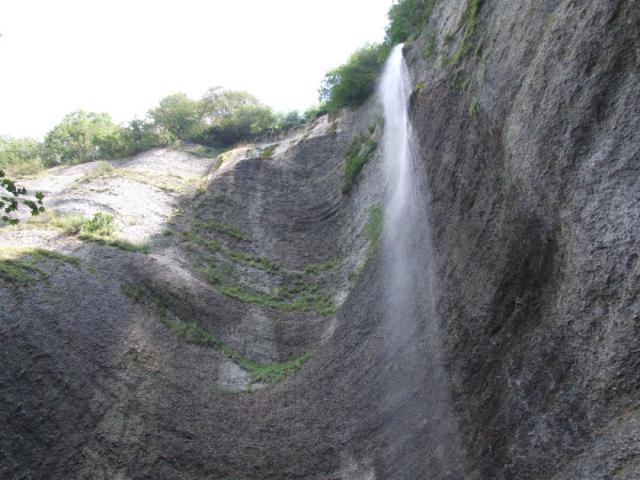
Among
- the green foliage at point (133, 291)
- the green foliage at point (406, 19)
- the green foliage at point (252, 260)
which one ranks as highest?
the green foliage at point (406, 19)

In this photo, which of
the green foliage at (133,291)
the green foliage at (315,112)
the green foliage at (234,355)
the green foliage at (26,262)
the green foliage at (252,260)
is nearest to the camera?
the green foliage at (26,262)

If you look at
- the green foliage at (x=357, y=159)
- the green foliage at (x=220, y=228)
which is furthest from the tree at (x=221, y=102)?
the green foliage at (x=220, y=228)

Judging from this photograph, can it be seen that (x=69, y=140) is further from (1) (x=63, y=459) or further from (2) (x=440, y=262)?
(2) (x=440, y=262)

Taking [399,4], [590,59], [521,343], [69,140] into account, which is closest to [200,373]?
[521,343]

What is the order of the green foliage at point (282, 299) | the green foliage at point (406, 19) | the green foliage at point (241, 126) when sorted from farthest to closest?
1. the green foliage at point (241, 126)
2. the green foliage at point (406, 19)
3. the green foliage at point (282, 299)

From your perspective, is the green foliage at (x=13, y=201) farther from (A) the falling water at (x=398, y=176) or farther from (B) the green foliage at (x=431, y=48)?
(B) the green foliage at (x=431, y=48)

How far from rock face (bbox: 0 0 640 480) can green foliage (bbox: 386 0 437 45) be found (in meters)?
2.51

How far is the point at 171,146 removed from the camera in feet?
98.6

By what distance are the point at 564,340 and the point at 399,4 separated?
63.9ft

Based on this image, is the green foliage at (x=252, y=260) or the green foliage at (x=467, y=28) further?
the green foliage at (x=252, y=260)

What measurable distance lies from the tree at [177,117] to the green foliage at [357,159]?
14.3 meters

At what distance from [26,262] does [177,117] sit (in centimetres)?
2144

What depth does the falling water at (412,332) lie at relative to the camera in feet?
30.6

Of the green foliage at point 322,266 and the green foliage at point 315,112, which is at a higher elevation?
the green foliage at point 315,112
